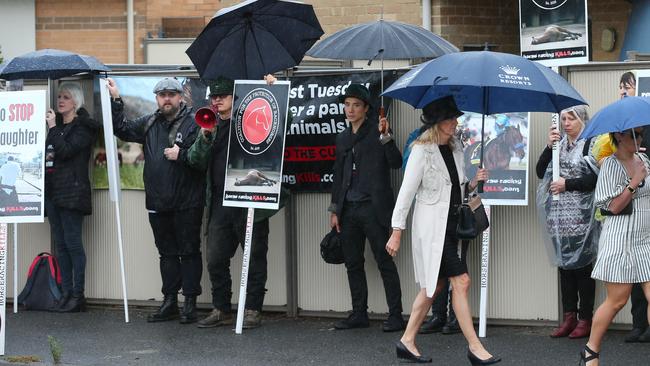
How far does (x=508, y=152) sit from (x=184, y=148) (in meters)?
2.68

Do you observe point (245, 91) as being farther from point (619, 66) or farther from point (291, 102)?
point (619, 66)

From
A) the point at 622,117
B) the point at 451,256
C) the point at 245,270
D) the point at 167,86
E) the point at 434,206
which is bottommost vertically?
the point at 245,270

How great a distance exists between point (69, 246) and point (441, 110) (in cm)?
424

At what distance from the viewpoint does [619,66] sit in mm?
9469

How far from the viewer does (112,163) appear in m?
10.7

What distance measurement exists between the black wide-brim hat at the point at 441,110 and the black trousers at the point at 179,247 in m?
2.77

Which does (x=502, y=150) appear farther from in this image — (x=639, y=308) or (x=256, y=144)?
(x=256, y=144)

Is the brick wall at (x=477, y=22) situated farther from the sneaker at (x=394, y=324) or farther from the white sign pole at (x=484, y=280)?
the sneaker at (x=394, y=324)

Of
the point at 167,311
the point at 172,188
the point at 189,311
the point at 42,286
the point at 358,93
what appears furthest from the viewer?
the point at 42,286

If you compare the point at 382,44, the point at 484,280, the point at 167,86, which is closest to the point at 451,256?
the point at 484,280

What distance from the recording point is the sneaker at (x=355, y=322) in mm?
10055

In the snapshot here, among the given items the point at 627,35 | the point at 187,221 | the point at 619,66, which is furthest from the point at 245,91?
the point at 627,35

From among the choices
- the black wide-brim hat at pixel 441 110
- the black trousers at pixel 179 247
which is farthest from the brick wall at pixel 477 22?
the black wide-brim hat at pixel 441 110

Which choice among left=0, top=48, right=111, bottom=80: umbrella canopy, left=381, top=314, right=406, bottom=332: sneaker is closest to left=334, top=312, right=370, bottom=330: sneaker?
left=381, top=314, right=406, bottom=332: sneaker
